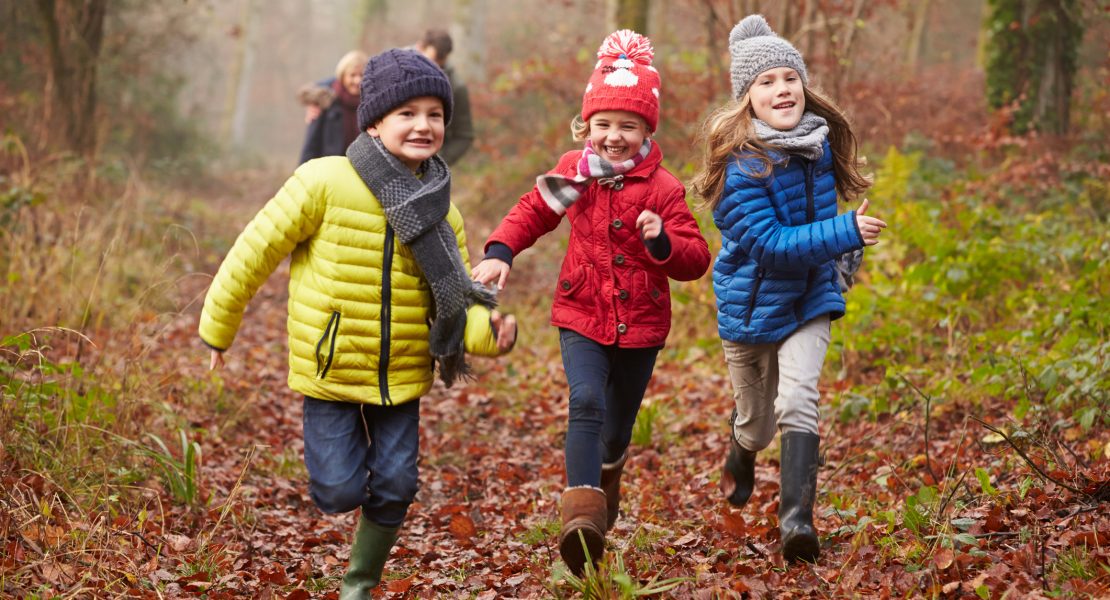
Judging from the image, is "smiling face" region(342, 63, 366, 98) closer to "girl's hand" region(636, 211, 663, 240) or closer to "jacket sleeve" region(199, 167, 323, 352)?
"jacket sleeve" region(199, 167, 323, 352)

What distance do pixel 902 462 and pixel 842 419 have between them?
33.5 inches

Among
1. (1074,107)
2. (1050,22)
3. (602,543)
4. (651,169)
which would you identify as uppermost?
(1050,22)

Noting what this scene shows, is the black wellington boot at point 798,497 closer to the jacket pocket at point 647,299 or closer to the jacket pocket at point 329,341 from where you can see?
the jacket pocket at point 647,299

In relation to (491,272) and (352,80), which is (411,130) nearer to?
(491,272)

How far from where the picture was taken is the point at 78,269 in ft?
25.2

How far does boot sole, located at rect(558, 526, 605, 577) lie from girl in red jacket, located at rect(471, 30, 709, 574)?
0.32 metres

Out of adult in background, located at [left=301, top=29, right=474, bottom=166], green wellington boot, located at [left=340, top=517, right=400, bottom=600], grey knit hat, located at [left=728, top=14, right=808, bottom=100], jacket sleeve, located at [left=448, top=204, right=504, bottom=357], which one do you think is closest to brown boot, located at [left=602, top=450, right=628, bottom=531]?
jacket sleeve, located at [left=448, top=204, right=504, bottom=357]

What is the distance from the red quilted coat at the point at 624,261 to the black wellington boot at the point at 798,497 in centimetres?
71

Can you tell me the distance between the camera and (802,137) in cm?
427

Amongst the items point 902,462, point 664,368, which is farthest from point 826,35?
point 902,462

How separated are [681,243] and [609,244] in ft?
1.00

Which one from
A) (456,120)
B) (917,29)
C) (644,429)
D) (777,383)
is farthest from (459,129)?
(917,29)

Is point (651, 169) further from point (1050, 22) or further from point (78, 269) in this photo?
point (1050, 22)

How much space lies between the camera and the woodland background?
13.3ft
